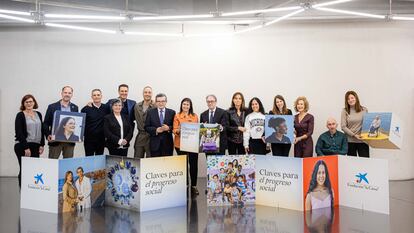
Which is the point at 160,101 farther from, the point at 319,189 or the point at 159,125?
the point at 319,189

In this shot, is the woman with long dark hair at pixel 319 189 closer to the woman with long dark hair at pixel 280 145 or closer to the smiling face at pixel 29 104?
the woman with long dark hair at pixel 280 145

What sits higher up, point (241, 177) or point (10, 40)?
point (10, 40)

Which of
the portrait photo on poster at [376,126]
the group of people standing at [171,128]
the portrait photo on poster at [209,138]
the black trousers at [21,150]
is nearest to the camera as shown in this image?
the portrait photo on poster at [376,126]

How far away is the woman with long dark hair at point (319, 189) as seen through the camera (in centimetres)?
537

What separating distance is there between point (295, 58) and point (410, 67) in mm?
2133

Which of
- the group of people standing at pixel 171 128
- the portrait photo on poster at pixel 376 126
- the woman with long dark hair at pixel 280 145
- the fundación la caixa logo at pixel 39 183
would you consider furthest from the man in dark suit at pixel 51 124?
the portrait photo on poster at pixel 376 126

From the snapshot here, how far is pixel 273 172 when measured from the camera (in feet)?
18.3

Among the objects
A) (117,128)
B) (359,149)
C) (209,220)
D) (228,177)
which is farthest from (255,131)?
(117,128)

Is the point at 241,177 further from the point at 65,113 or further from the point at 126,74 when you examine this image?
the point at 126,74

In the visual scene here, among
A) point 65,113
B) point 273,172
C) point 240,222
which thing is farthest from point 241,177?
point 65,113

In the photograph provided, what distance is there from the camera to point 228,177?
18.5 ft

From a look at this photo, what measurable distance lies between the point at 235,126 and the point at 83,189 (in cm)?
241

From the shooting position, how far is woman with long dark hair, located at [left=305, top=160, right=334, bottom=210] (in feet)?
17.6

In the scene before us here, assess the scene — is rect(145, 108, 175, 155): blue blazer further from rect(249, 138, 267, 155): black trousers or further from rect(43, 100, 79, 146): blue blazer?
rect(43, 100, 79, 146): blue blazer
